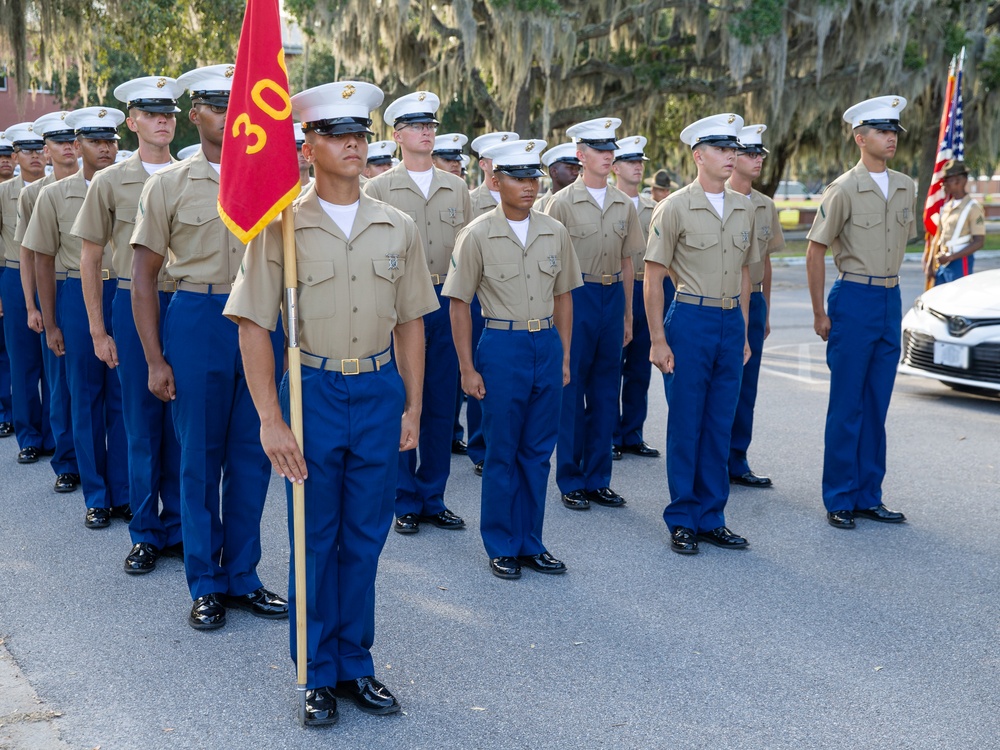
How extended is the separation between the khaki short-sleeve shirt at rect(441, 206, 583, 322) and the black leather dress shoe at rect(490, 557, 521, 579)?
1.10m

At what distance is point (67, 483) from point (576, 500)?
2.92 m

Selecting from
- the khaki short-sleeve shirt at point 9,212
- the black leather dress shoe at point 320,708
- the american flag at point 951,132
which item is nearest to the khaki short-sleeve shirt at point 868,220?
the black leather dress shoe at point 320,708

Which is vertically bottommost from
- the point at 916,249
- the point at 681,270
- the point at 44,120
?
the point at 916,249

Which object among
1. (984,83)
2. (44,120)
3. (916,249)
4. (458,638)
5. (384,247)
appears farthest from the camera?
(916,249)

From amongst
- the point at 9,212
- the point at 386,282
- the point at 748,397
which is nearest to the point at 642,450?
the point at 748,397

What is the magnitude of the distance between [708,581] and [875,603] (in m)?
0.71

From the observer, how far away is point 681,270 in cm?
550

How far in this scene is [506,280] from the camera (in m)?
5.05

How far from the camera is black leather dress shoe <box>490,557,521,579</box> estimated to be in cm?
503

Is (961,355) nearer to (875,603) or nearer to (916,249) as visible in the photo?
(875,603)

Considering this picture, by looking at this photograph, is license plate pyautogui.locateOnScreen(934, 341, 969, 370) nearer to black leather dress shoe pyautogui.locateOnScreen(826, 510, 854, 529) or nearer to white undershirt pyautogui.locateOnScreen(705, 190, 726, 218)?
black leather dress shoe pyautogui.locateOnScreen(826, 510, 854, 529)

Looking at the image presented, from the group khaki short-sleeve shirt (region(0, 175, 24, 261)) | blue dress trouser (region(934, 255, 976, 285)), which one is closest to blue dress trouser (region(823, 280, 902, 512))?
blue dress trouser (region(934, 255, 976, 285))

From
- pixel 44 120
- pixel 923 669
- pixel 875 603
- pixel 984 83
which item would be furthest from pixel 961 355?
pixel 984 83

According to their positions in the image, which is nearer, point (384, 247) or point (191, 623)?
point (384, 247)
